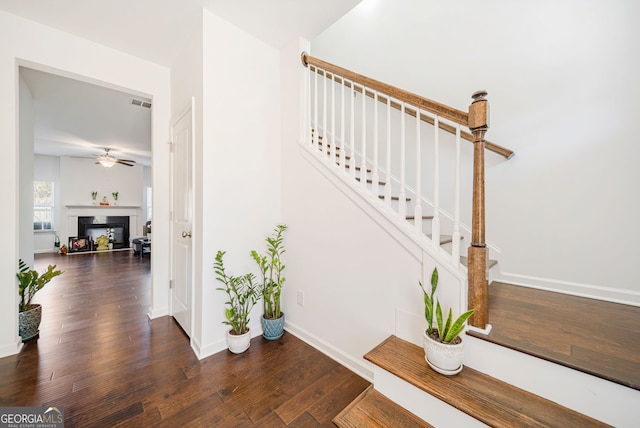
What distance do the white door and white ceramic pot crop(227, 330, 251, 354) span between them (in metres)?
0.47

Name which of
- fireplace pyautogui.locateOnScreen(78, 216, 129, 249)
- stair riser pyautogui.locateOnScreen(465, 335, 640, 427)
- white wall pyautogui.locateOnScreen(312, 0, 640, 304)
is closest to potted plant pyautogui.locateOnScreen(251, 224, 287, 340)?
stair riser pyautogui.locateOnScreen(465, 335, 640, 427)

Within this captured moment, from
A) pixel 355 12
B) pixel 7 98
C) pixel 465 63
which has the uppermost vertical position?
pixel 355 12

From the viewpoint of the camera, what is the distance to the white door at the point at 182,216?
6.92 feet

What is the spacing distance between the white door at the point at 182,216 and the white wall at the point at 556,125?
2383 mm

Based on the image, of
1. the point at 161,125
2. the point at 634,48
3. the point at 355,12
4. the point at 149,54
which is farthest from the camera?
the point at 355,12

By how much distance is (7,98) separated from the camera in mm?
1851

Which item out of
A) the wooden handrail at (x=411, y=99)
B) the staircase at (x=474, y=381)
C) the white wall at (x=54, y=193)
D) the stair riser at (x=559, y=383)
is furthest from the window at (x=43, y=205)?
the stair riser at (x=559, y=383)

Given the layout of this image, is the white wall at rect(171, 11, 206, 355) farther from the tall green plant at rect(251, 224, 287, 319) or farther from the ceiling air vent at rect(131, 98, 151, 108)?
the ceiling air vent at rect(131, 98, 151, 108)

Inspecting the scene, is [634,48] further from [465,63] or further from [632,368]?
[632,368]

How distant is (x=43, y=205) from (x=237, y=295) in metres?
8.05

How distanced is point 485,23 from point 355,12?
1.64 metres

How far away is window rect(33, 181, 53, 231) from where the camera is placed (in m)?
6.30

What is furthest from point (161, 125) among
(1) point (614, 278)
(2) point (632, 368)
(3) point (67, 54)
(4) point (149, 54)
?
(1) point (614, 278)

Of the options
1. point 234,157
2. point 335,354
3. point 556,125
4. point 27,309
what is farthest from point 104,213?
point 556,125
